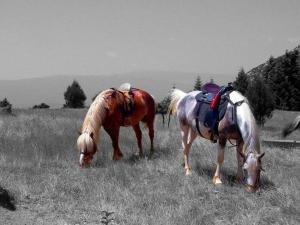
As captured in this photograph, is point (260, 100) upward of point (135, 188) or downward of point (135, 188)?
upward

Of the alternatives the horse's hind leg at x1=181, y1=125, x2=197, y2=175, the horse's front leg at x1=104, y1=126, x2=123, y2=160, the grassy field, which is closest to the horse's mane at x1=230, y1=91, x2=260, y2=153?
the grassy field

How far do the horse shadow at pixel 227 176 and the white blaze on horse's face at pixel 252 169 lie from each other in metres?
0.62

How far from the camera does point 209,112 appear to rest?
29.8ft

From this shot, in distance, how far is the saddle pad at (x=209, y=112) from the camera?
348 inches

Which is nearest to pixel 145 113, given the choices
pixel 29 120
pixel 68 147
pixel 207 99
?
pixel 68 147

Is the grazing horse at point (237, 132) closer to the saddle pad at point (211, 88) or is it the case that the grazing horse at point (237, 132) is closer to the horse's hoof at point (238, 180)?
the horse's hoof at point (238, 180)

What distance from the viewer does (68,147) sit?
12.4 metres

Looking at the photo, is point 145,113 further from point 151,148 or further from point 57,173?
point 57,173

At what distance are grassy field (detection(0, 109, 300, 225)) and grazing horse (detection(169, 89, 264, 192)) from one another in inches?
13.0

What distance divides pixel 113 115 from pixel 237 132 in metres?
3.81

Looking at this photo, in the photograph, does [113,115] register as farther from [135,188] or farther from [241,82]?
[241,82]

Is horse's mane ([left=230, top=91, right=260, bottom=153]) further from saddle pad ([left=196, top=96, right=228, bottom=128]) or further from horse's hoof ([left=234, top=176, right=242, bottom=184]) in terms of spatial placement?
horse's hoof ([left=234, top=176, right=242, bottom=184])

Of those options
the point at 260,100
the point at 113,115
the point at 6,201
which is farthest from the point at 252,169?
the point at 260,100

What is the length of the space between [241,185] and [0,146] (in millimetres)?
7242
